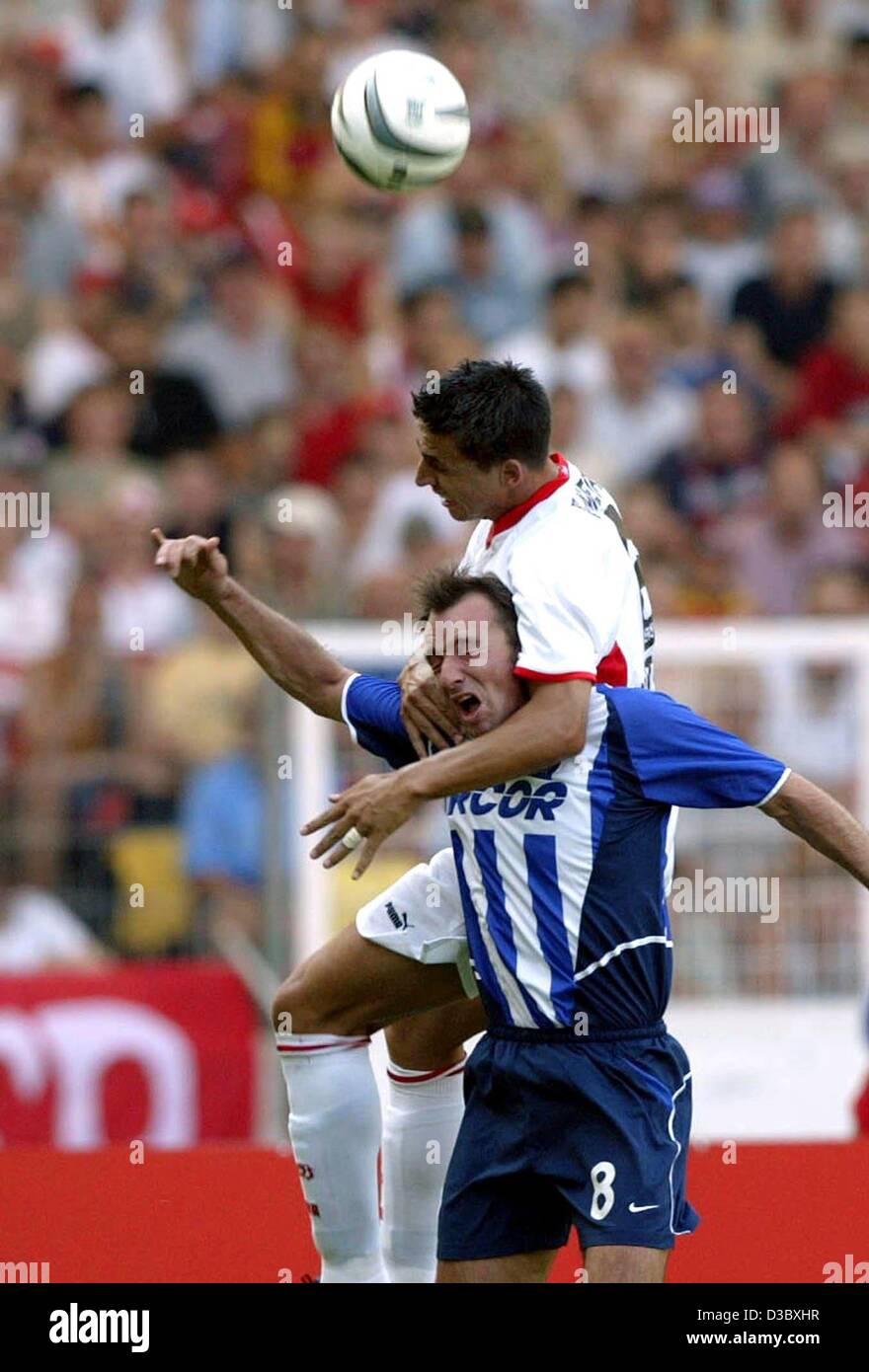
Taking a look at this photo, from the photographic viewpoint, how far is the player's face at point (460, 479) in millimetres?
4441

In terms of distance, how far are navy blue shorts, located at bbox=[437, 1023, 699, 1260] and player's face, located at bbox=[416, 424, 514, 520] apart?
1016 millimetres

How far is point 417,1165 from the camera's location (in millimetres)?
4934

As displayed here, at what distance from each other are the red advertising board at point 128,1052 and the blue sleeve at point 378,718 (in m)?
4.34

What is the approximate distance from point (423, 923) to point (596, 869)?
1.56 ft

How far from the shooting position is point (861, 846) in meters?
4.21

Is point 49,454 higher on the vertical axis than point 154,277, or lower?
lower

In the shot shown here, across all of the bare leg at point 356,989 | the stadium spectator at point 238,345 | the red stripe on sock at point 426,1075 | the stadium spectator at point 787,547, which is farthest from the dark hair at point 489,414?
the stadium spectator at point 238,345

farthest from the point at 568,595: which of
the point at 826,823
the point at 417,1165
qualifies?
the point at 417,1165

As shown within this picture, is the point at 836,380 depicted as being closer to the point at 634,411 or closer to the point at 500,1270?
the point at 634,411

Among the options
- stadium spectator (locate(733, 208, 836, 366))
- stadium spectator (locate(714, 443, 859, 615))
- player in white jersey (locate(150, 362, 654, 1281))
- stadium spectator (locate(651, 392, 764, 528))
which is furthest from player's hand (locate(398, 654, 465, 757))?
stadium spectator (locate(733, 208, 836, 366))

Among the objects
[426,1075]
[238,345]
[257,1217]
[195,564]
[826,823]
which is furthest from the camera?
[238,345]
